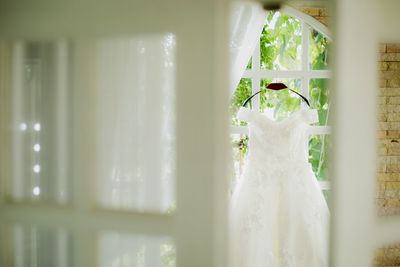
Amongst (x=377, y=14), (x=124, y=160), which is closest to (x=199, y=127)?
(x=124, y=160)

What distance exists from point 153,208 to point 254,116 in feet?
5.51

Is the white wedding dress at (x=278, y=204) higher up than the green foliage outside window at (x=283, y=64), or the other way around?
the green foliage outside window at (x=283, y=64)

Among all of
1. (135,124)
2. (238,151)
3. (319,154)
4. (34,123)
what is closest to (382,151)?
(135,124)

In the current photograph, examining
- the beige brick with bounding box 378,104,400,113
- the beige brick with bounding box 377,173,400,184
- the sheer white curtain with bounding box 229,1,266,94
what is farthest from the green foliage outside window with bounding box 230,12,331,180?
the beige brick with bounding box 377,173,400,184

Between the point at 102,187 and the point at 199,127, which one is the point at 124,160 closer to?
the point at 102,187

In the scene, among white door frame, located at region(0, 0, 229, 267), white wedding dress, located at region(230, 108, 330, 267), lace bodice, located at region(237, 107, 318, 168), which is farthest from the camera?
lace bodice, located at region(237, 107, 318, 168)

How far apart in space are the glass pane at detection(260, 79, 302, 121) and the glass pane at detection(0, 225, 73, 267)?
6.99ft

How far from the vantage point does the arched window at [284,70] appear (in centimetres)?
301

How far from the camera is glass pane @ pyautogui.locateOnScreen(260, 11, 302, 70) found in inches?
119

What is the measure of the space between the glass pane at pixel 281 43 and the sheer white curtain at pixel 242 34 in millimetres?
371

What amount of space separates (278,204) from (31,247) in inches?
66.3

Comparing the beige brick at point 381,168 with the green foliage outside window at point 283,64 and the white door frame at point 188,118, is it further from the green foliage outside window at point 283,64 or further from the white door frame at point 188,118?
the green foliage outside window at point 283,64

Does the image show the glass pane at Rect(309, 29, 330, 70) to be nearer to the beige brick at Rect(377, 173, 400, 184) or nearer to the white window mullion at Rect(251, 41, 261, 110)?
the white window mullion at Rect(251, 41, 261, 110)

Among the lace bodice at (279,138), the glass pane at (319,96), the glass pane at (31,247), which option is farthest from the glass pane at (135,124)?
the glass pane at (319,96)
